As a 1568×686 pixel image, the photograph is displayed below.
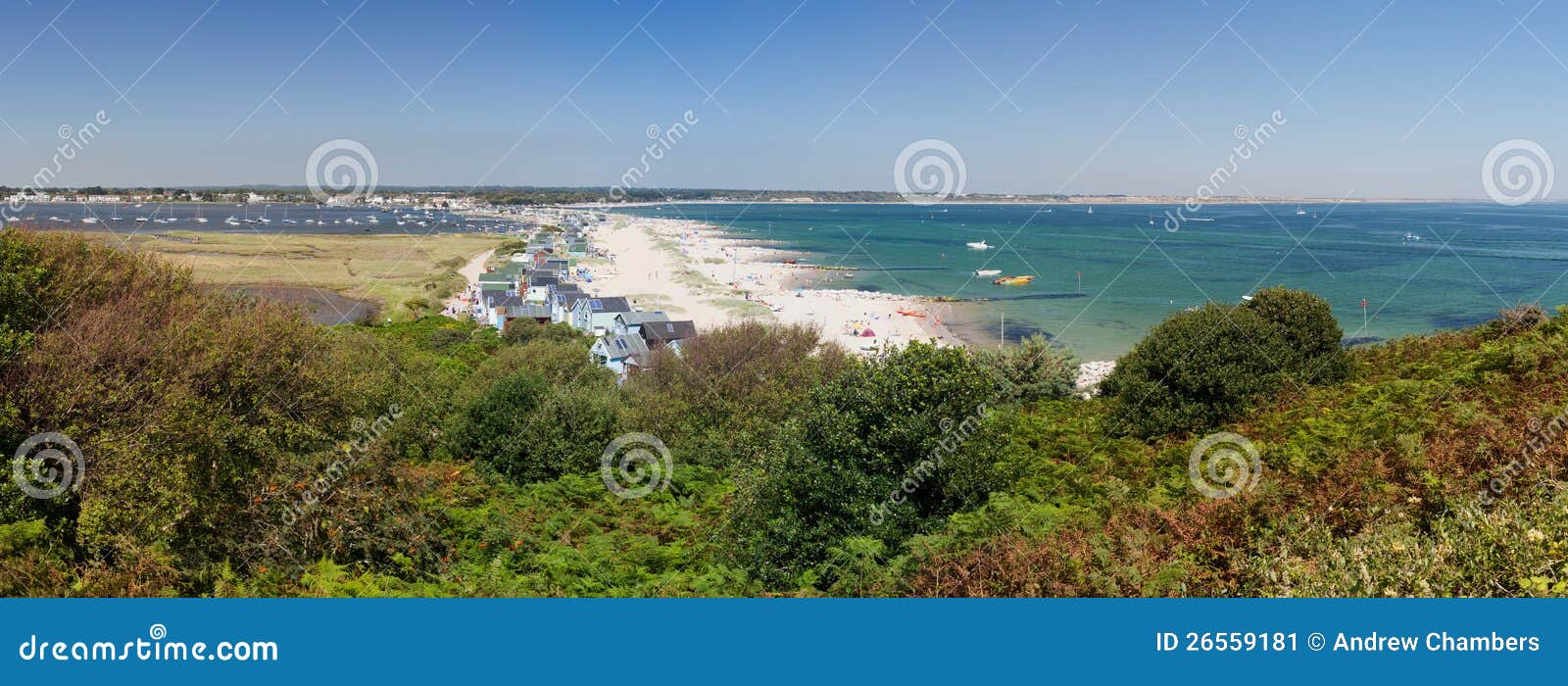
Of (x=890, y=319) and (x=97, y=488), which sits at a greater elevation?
(x=890, y=319)

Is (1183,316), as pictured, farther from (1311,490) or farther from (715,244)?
(715,244)

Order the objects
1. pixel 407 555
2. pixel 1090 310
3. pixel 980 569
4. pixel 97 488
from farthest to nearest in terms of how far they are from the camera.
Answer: pixel 1090 310
pixel 407 555
pixel 97 488
pixel 980 569

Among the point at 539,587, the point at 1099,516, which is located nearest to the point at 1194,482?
the point at 1099,516

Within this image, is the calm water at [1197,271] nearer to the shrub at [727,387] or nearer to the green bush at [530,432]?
the shrub at [727,387]

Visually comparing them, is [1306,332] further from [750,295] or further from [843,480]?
[750,295]

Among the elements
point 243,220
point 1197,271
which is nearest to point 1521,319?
point 1197,271

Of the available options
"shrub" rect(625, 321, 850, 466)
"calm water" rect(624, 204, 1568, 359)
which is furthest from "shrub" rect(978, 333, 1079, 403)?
"calm water" rect(624, 204, 1568, 359)

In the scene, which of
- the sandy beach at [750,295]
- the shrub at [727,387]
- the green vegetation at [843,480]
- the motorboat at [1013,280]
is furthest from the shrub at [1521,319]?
the motorboat at [1013,280]
